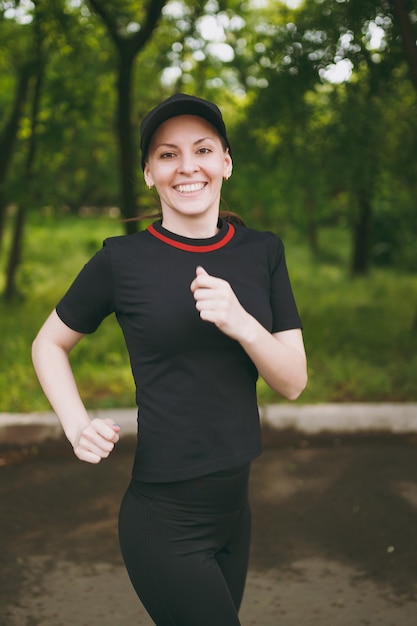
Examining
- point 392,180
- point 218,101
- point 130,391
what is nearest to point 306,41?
point 392,180

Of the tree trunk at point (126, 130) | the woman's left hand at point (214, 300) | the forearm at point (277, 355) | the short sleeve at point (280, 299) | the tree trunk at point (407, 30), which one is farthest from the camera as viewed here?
the tree trunk at point (126, 130)

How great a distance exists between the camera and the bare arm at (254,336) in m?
1.75

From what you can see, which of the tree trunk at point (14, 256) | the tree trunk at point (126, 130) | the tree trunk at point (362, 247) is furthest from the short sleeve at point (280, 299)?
the tree trunk at point (362, 247)

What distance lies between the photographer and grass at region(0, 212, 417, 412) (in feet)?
23.4

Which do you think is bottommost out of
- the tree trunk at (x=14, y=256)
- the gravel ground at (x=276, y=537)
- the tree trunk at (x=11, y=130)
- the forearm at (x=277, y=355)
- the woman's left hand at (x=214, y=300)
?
the gravel ground at (x=276, y=537)

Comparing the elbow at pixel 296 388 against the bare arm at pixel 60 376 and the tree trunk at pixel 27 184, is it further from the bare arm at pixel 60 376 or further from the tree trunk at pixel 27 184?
the tree trunk at pixel 27 184

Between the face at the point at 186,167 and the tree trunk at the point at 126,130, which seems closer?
the face at the point at 186,167

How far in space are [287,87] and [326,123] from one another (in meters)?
1.19

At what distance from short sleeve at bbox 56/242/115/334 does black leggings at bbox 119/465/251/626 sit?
469mm

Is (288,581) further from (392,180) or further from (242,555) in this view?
(392,180)

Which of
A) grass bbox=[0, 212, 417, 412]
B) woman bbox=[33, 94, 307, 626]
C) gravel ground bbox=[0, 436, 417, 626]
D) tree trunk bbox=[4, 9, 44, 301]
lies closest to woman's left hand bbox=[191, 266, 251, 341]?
woman bbox=[33, 94, 307, 626]

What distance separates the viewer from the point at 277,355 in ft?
6.48

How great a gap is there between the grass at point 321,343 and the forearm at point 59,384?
4531 millimetres

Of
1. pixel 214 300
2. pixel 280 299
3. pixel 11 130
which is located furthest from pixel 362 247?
pixel 214 300
